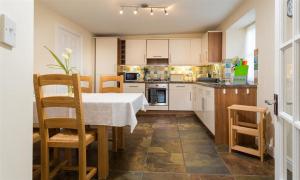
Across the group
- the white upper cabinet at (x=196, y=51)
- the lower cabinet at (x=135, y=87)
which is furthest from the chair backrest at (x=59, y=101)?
the white upper cabinet at (x=196, y=51)

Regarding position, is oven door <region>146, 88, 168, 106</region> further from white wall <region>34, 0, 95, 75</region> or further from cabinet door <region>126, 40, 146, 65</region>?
white wall <region>34, 0, 95, 75</region>

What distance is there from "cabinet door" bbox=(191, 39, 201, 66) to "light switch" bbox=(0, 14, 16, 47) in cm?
545

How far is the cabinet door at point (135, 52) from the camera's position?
6.04 m

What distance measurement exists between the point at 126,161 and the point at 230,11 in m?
3.35

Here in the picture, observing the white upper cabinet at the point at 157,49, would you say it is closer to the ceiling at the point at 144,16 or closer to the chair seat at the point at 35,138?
the ceiling at the point at 144,16

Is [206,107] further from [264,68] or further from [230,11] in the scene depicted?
[230,11]

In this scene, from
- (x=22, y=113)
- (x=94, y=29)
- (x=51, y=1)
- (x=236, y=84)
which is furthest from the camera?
(x=94, y=29)

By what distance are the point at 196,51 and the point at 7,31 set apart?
18.2ft

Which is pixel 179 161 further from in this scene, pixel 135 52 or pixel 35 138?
pixel 135 52

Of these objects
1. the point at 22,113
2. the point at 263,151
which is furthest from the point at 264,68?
the point at 22,113

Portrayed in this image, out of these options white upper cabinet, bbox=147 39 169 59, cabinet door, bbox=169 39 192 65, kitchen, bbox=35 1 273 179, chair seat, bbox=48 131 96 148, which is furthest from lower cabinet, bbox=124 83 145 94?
chair seat, bbox=48 131 96 148

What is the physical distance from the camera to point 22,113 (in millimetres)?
840

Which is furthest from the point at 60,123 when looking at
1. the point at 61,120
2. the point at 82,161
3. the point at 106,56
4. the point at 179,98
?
the point at 106,56

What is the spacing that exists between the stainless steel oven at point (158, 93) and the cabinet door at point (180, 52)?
765 millimetres
